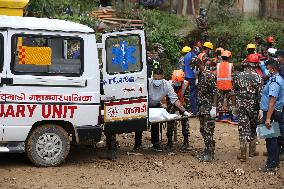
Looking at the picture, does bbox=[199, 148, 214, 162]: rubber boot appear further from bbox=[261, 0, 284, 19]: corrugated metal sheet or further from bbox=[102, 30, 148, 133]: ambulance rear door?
bbox=[261, 0, 284, 19]: corrugated metal sheet

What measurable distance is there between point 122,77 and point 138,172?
162cm

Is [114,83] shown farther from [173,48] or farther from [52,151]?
[173,48]

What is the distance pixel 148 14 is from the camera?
66.5ft

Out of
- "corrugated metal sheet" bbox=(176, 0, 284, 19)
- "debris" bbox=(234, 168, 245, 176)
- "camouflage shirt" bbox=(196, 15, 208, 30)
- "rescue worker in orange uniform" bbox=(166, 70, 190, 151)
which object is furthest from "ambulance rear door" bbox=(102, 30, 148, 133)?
"corrugated metal sheet" bbox=(176, 0, 284, 19)

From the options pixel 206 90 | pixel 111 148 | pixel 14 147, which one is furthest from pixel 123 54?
pixel 14 147

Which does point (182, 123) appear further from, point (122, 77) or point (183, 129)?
point (122, 77)

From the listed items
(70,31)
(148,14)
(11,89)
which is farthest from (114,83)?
(148,14)

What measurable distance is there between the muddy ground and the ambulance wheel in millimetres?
147

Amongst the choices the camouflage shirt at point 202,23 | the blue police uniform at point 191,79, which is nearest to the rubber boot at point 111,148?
the blue police uniform at point 191,79

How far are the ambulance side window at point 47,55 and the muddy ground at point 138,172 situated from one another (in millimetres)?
1607

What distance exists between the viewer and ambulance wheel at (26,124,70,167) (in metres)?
9.16

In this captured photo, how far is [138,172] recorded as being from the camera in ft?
30.7

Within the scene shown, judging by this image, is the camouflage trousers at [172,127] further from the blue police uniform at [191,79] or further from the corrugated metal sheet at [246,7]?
the corrugated metal sheet at [246,7]

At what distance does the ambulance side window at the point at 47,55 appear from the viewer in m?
8.95
